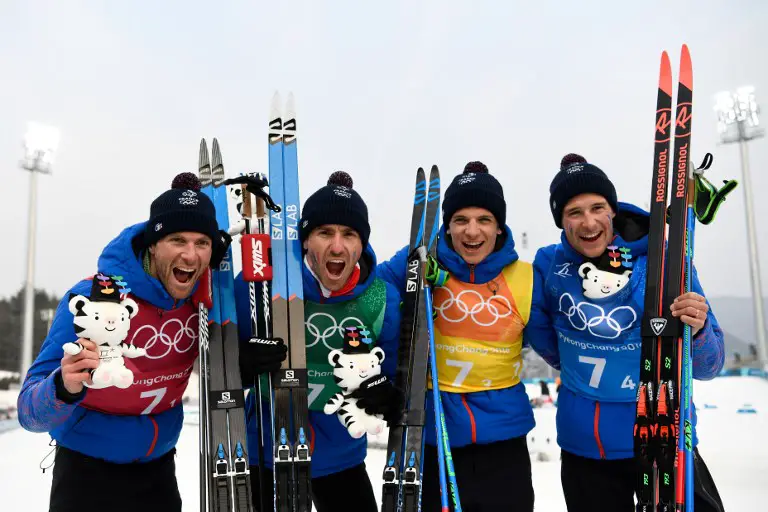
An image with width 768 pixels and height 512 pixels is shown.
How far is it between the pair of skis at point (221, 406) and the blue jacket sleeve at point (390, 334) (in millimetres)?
631

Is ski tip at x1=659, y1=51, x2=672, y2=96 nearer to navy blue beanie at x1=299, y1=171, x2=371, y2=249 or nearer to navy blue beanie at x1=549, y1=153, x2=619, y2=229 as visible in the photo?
navy blue beanie at x1=549, y1=153, x2=619, y2=229

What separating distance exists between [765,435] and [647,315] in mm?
6977

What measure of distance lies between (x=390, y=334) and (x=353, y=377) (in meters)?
0.37

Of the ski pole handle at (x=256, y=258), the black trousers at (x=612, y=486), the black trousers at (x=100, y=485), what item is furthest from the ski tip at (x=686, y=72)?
the black trousers at (x=100, y=485)

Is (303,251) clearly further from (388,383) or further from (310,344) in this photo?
(388,383)

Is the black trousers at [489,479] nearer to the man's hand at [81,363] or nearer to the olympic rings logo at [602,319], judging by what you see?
the olympic rings logo at [602,319]

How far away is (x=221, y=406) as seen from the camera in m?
2.25

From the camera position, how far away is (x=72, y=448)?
2115 mm

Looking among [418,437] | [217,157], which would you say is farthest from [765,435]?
[217,157]

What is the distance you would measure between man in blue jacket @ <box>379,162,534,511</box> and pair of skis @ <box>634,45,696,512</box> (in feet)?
1.61

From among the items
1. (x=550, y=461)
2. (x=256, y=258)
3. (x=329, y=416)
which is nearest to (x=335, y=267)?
(x=256, y=258)

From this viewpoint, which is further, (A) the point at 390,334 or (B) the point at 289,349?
(A) the point at 390,334

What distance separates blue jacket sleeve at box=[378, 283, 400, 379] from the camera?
2.46 m

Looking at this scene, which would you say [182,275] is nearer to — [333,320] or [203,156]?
[333,320]
